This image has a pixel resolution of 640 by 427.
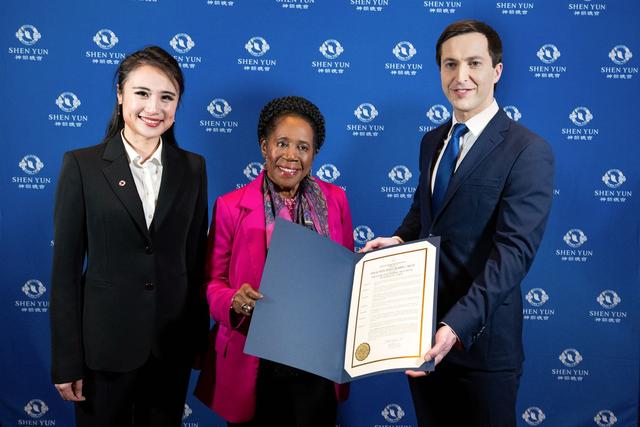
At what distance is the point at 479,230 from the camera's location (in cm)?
188

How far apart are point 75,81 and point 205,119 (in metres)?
0.75

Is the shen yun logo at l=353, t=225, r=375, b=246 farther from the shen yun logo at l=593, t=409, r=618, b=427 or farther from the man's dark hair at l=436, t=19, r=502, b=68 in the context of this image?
the shen yun logo at l=593, t=409, r=618, b=427

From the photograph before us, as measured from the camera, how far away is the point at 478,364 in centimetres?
188

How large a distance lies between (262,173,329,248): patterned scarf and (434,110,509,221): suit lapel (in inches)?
18.9

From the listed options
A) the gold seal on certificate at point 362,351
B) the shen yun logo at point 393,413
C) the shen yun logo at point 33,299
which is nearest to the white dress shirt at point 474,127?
the gold seal on certificate at point 362,351

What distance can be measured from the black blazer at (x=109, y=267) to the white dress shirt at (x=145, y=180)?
0.10 ft

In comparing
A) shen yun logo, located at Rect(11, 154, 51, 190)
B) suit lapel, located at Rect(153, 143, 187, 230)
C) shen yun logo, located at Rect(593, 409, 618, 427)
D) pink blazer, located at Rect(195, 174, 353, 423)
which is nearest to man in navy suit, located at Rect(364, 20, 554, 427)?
pink blazer, located at Rect(195, 174, 353, 423)

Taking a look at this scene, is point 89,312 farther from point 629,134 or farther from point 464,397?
point 629,134

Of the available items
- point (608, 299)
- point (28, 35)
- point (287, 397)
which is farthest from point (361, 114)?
point (28, 35)

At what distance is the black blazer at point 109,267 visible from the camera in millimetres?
1925

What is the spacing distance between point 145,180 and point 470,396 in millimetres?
1402

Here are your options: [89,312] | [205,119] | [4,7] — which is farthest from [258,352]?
[4,7]

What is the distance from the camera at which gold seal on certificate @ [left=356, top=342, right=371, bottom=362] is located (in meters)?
1.68

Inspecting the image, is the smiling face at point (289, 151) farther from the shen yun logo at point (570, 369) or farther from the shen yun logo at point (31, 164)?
the shen yun logo at point (570, 369)
